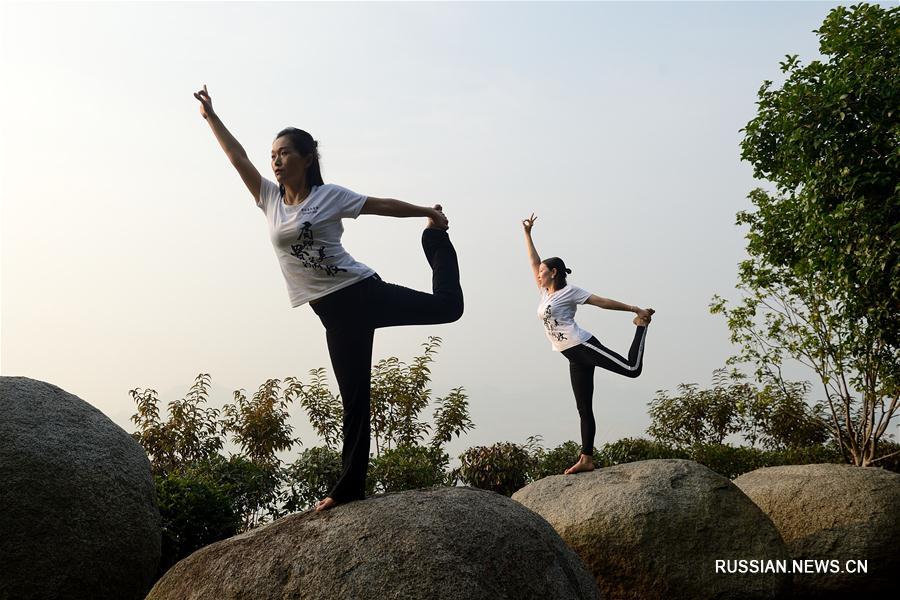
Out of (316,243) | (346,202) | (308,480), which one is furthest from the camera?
(308,480)

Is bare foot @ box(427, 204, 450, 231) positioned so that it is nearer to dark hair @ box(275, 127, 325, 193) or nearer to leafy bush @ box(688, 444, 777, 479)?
dark hair @ box(275, 127, 325, 193)

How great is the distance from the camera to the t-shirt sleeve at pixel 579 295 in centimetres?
1022

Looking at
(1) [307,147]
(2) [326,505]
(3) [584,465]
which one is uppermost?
(1) [307,147]

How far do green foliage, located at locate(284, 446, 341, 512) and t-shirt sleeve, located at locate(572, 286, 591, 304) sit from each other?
435 cm

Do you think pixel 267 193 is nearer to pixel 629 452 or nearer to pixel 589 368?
pixel 589 368

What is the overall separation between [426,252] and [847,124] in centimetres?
883

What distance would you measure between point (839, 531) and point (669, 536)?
2912mm

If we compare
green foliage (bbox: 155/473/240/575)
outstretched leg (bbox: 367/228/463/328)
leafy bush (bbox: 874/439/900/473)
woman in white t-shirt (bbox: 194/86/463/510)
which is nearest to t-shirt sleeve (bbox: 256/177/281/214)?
woman in white t-shirt (bbox: 194/86/463/510)

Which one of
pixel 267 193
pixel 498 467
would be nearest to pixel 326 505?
pixel 267 193

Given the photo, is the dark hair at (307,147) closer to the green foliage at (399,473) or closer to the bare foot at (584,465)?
the bare foot at (584,465)

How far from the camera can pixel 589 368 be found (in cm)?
998

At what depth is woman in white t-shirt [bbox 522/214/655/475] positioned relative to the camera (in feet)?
32.4

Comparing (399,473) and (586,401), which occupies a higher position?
(586,401)

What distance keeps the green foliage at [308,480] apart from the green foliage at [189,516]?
2.10 meters
